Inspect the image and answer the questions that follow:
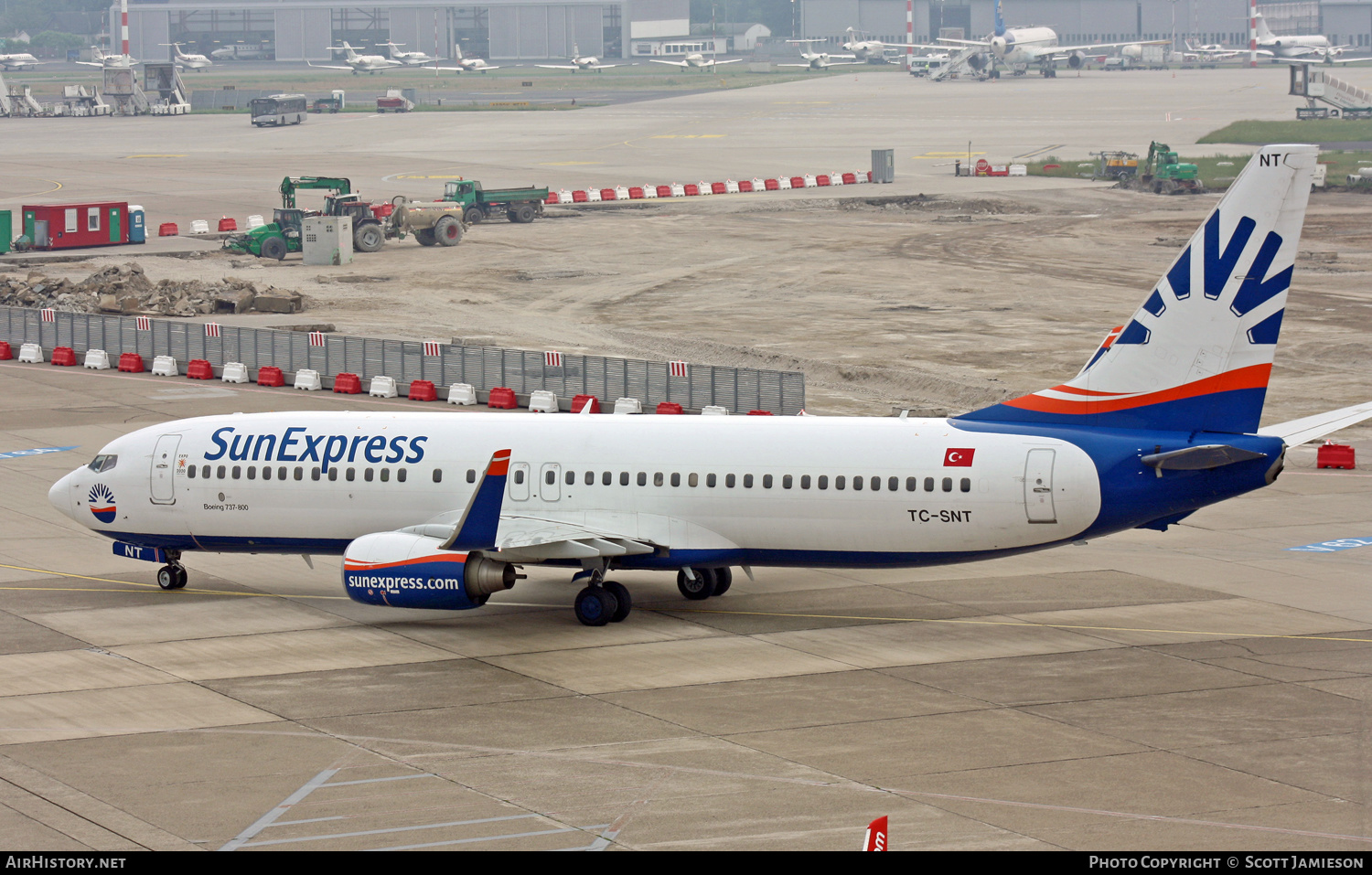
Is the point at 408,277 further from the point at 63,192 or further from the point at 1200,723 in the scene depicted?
the point at 1200,723

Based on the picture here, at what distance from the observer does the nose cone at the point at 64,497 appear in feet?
132

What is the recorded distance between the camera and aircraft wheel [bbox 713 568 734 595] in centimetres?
3856

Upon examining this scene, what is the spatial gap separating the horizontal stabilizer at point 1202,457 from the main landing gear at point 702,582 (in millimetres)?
10666

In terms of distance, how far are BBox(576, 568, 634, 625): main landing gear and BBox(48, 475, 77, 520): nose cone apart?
45.2ft

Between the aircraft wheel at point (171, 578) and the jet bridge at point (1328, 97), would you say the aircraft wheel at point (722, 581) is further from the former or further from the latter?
the jet bridge at point (1328, 97)

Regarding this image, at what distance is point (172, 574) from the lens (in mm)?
40094

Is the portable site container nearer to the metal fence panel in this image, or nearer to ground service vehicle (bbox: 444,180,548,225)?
ground service vehicle (bbox: 444,180,548,225)

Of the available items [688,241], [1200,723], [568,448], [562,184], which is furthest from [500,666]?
[562,184]

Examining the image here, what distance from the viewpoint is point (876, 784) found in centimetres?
2564

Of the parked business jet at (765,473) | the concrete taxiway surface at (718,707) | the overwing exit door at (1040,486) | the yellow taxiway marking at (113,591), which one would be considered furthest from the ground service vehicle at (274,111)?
the overwing exit door at (1040,486)

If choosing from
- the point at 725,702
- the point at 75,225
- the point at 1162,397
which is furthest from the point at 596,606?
the point at 75,225

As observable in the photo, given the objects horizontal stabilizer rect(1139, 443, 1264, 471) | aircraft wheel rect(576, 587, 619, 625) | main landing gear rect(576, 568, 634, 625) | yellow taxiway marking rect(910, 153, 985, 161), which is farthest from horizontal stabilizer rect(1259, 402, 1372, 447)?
yellow taxiway marking rect(910, 153, 985, 161)

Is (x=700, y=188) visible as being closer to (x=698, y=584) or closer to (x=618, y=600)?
(x=698, y=584)

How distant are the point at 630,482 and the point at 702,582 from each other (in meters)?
3.51
